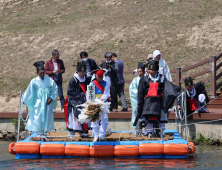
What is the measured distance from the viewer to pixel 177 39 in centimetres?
2283

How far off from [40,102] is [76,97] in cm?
95

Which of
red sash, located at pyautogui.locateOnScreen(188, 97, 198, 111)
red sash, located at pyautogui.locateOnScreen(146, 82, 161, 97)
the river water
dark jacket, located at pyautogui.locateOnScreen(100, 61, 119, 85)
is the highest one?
dark jacket, located at pyautogui.locateOnScreen(100, 61, 119, 85)

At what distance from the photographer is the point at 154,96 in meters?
7.54

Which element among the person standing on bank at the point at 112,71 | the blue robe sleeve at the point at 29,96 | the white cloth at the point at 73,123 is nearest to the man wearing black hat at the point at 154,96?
the white cloth at the point at 73,123

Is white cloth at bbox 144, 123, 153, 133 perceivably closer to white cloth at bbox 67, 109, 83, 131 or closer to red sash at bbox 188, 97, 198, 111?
white cloth at bbox 67, 109, 83, 131

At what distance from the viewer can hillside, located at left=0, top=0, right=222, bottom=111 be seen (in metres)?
21.5

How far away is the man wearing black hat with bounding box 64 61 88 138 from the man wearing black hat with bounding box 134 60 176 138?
4.41 ft

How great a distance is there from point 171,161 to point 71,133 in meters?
2.44

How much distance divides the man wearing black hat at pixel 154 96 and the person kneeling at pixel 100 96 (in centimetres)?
76

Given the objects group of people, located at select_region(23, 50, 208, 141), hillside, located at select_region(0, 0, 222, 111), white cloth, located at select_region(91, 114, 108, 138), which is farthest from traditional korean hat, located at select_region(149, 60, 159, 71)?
hillside, located at select_region(0, 0, 222, 111)

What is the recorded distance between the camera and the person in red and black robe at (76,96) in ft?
26.1

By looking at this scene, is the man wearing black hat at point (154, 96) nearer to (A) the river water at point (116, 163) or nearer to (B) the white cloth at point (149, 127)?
(B) the white cloth at point (149, 127)

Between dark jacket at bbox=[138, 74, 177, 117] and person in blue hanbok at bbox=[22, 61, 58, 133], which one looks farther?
person in blue hanbok at bbox=[22, 61, 58, 133]

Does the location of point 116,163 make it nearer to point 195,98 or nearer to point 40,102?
point 40,102
